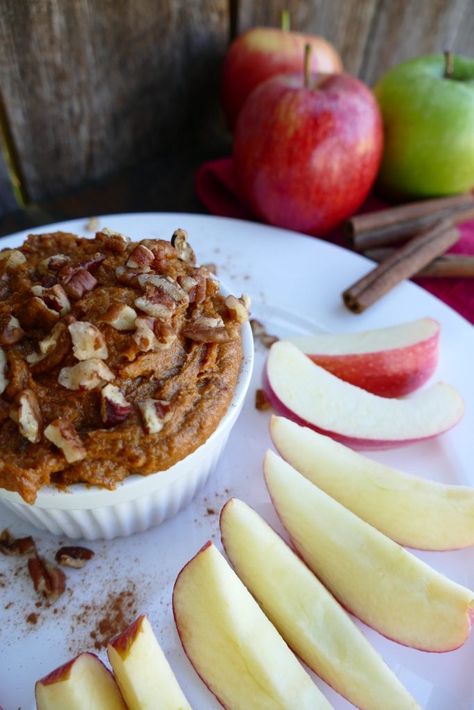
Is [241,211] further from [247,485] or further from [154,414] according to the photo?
[154,414]

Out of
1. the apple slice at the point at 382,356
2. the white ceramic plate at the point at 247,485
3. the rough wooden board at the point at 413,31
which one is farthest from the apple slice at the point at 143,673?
the rough wooden board at the point at 413,31

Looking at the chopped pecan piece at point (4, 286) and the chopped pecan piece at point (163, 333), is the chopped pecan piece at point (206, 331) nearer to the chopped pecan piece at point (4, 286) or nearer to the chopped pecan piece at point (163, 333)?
the chopped pecan piece at point (163, 333)

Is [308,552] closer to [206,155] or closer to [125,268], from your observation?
[125,268]

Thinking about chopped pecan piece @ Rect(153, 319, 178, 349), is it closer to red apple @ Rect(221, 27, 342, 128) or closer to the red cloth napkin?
the red cloth napkin

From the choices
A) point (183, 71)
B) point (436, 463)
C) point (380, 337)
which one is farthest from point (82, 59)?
point (436, 463)

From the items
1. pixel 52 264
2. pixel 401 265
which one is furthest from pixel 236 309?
pixel 401 265
